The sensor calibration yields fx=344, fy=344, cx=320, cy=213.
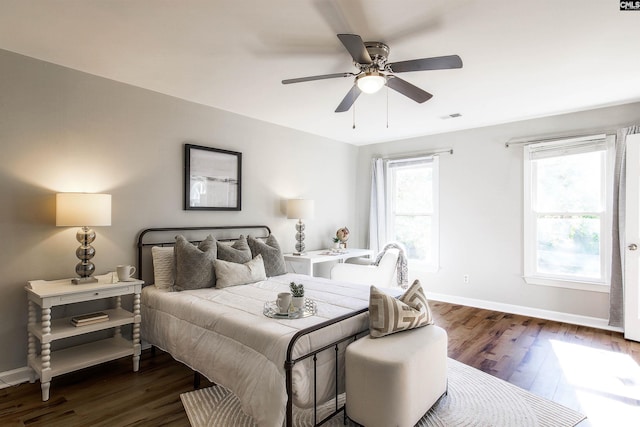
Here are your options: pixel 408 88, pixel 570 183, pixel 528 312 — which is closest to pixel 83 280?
pixel 408 88

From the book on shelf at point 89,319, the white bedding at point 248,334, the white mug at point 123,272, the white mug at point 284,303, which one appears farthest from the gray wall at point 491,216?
the book on shelf at point 89,319

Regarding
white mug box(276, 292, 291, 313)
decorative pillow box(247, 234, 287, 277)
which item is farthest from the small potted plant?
decorative pillow box(247, 234, 287, 277)

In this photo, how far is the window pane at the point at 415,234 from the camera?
17.8 feet

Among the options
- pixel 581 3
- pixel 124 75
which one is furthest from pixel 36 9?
pixel 581 3

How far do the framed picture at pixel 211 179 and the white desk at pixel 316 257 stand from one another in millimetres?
978

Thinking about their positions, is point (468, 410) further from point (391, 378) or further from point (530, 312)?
point (530, 312)

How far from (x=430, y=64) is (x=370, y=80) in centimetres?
40

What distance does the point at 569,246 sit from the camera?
4.23 m

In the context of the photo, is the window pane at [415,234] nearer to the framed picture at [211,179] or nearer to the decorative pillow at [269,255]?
the decorative pillow at [269,255]

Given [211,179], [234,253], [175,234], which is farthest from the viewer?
[211,179]

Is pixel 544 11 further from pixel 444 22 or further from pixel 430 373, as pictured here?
pixel 430 373

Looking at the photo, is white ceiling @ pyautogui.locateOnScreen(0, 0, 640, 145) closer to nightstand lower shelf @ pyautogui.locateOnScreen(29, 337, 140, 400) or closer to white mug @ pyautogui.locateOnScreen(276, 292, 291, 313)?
white mug @ pyautogui.locateOnScreen(276, 292, 291, 313)

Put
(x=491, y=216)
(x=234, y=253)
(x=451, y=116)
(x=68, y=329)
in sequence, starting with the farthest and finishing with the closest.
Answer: (x=491, y=216)
(x=451, y=116)
(x=234, y=253)
(x=68, y=329)

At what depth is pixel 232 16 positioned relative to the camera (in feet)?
7.11
